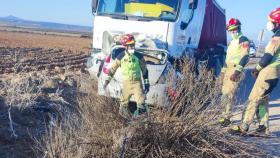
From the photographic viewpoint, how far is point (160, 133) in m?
A: 5.35

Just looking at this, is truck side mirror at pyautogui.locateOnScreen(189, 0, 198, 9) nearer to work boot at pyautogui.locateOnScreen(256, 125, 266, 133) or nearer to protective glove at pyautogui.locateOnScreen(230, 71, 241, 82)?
protective glove at pyautogui.locateOnScreen(230, 71, 241, 82)

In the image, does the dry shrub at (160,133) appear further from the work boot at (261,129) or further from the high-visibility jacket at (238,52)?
the high-visibility jacket at (238,52)

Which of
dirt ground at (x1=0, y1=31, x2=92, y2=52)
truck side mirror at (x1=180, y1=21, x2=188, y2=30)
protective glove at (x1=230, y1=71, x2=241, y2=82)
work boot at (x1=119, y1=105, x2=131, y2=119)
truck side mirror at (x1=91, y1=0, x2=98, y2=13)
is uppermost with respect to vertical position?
truck side mirror at (x1=91, y1=0, x2=98, y2=13)

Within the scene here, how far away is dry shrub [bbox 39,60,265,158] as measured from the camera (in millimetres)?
5129

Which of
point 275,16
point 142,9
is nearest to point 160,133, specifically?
point 275,16

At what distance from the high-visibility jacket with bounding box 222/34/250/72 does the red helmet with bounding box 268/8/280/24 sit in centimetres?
A: 109

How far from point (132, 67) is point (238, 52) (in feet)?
7.11

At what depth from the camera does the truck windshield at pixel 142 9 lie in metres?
10.3

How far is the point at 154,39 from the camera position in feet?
33.2

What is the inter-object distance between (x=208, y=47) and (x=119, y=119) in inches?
367

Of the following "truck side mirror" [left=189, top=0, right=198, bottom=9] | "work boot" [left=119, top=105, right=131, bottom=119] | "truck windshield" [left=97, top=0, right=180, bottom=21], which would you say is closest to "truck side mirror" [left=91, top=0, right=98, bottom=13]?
"truck windshield" [left=97, top=0, right=180, bottom=21]

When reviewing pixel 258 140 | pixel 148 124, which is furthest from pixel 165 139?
pixel 258 140

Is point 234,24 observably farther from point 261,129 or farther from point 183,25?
point 183,25

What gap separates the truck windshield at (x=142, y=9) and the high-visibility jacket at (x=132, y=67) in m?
2.67
